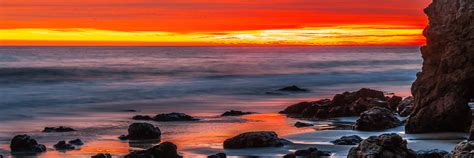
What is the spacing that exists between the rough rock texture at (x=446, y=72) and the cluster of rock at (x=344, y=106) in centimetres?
816

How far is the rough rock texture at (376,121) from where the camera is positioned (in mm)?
24016

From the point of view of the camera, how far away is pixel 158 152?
19.0 m

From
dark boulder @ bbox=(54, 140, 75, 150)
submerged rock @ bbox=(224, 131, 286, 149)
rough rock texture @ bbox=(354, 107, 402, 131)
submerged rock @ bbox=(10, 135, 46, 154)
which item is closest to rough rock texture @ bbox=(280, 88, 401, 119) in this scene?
rough rock texture @ bbox=(354, 107, 402, 131)

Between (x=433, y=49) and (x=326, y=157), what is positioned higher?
(x=433, y=49)

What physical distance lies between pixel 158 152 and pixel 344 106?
13.7m

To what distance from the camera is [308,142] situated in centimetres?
2206

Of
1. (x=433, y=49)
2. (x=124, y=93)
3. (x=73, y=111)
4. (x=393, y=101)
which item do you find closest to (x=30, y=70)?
(x=124, y=93)

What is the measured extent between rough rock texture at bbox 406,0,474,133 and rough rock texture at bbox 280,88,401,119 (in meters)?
8.14

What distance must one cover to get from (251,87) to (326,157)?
39206 millimetres

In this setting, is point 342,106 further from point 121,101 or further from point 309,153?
point 121,101

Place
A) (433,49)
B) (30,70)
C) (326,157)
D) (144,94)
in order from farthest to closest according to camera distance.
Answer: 1. (30,70)
2. (144,94)
3. (433,49)
4. (326,157)

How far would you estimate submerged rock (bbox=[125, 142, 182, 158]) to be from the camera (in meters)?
18.6


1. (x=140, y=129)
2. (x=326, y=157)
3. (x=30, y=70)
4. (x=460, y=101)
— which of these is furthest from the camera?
(x=30, y=70)

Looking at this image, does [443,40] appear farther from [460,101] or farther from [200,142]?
[200,142]
